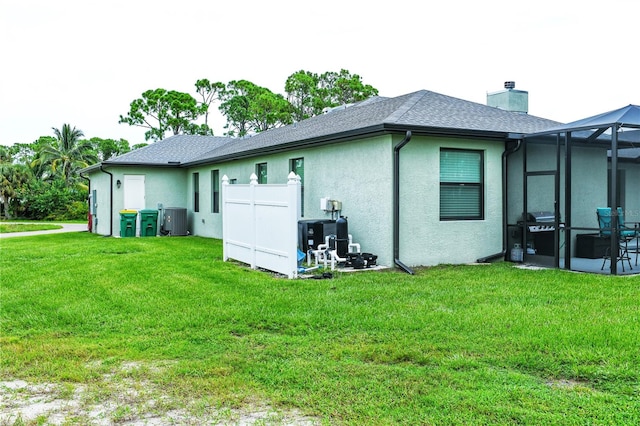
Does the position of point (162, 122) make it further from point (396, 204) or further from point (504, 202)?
point (396, 204)

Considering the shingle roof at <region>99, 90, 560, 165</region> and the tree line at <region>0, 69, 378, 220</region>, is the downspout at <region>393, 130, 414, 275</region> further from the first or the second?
the tree line at <region>0, 69, 378, 220</region>

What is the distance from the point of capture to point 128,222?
17.7m

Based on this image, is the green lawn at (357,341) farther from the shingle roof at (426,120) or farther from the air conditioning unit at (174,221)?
the air conditioning unit at (174,221)

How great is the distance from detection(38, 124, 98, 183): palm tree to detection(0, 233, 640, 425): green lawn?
1297 inches

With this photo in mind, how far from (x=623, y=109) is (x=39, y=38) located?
1255cm

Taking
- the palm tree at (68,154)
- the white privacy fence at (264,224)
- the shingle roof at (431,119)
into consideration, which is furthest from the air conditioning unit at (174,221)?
the palm tree at (68,154)

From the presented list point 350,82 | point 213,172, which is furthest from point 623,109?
point 350,82

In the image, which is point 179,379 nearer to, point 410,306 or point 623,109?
point 410,306

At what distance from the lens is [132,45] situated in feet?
60.6

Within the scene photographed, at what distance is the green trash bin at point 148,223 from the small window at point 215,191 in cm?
231

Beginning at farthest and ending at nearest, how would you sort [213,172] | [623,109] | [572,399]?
[213,172]
[623,109]
[572,399]

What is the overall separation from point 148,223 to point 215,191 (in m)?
2.74

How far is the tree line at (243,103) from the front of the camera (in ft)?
132

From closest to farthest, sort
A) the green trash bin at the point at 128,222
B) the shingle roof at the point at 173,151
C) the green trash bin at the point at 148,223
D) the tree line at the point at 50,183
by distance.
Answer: the green trash bin at the point at 128,222 → the green trash bin at the point at 148,223 → the shingle roof at the point at 173,151 → the tree line at the point at 50,183
